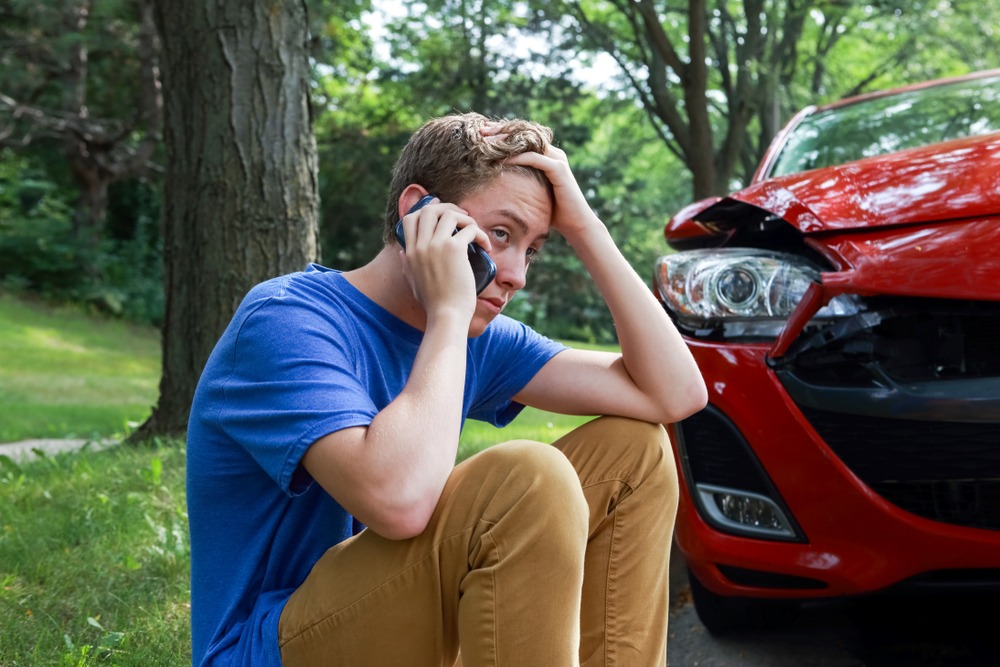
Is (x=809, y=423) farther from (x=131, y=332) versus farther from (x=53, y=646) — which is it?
(x=131, y=332)

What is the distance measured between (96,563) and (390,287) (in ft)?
5.82

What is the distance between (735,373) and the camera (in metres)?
2.54

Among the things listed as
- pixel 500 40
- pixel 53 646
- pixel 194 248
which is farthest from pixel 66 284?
pixel 53 646

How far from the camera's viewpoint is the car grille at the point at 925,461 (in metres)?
2.26

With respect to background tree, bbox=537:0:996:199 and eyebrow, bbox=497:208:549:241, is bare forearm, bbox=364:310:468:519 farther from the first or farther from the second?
background tree, bbox=537:0:996:199

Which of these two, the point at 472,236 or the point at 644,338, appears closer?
the point at 472,236

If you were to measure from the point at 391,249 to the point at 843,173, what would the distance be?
1306 mm

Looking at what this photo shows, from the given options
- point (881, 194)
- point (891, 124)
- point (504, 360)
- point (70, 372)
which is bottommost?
point (70, 372)

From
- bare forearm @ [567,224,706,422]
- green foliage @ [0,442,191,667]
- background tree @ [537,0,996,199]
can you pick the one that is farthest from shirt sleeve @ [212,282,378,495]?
background tree @ [537,0,996,199]

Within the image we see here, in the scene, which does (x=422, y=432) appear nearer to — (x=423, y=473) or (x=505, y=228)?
(x=423, y=473)

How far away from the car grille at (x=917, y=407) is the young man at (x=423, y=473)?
0.34 m

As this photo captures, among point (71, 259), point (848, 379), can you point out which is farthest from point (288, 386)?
point (71, 259)

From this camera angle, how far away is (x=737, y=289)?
8.66 feet

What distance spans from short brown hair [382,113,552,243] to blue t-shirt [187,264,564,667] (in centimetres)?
27
